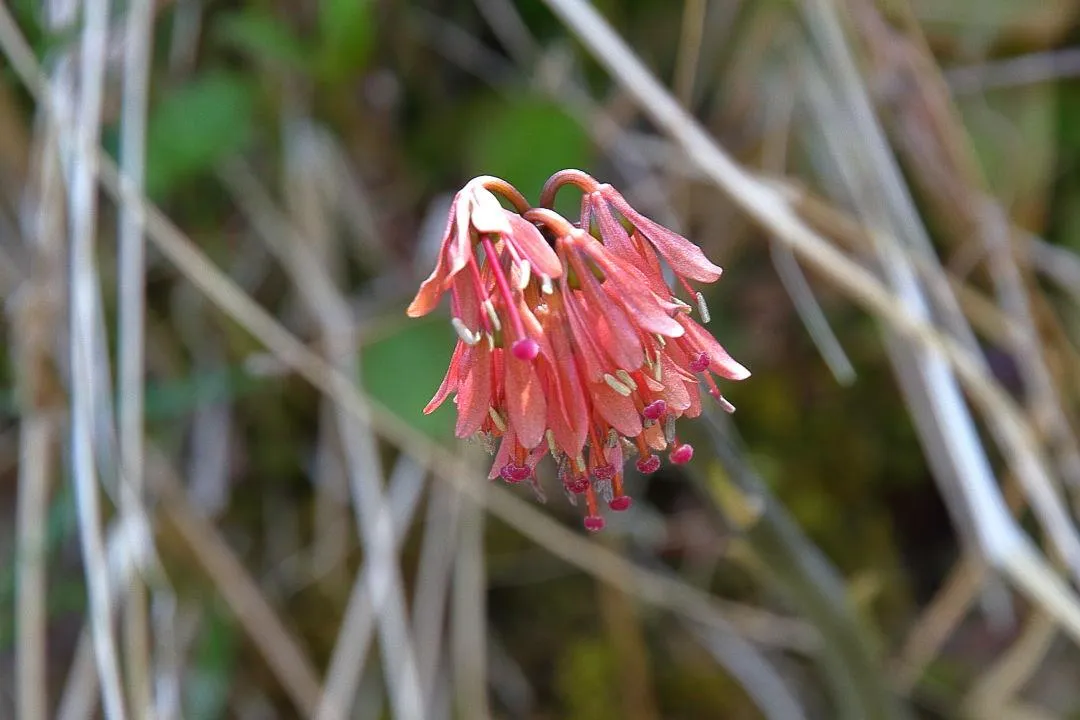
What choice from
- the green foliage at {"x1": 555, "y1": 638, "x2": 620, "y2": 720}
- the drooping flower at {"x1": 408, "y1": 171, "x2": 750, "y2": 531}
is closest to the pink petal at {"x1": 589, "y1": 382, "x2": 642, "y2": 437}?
the drooping flower at {"x1": 408, "y1": 171, "x2": 750, "y2": 531}

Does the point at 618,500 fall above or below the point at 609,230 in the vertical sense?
below

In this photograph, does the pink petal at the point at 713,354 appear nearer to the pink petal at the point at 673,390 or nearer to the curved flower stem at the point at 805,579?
the pink petal at the point at 673,390

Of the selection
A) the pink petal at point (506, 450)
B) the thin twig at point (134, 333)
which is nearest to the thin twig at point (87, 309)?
the thin twig at point (134, 333)

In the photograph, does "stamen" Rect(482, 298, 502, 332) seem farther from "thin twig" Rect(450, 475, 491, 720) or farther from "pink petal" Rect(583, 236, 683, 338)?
"thin twig" Rect(450, 475, 491, 720)

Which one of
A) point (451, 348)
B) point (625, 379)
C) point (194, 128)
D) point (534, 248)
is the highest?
point (194, 128)

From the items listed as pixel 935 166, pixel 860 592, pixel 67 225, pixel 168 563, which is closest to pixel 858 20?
pixel 935 166

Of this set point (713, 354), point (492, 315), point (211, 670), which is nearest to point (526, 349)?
point (492, 315)

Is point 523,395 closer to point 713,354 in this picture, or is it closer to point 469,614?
point 713,354
